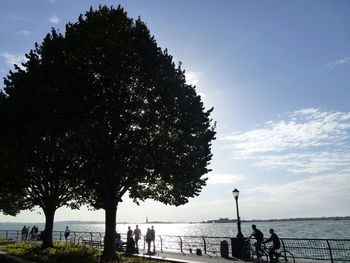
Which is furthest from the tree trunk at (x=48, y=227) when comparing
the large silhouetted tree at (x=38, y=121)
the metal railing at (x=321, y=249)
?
the metal railing at (x=321, y=249)

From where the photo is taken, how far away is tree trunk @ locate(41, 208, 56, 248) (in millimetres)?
29719

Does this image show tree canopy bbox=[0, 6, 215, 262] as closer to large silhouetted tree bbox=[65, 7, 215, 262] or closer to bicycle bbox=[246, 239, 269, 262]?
large silhouetted tree bbox=[65, 7, 215, 262]

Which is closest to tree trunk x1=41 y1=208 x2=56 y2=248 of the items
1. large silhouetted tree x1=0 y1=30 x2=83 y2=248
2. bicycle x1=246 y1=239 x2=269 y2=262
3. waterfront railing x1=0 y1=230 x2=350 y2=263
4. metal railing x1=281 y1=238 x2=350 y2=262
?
waterfront railing x1=0 y1=230 x2=350 y2=263

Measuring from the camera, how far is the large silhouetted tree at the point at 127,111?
20641mm

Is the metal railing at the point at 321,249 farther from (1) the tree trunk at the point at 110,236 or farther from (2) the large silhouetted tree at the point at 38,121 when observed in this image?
(2) the large silhouetted tree at the point at 38,121

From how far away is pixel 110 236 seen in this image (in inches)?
881

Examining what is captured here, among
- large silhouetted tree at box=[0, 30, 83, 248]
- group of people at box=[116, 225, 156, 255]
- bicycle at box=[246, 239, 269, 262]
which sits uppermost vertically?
large silhouetted tree at box=[0, 30, 83, 248]

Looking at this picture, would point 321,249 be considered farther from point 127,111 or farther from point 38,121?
point 38,121

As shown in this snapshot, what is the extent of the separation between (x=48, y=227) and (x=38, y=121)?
14391 millimetres

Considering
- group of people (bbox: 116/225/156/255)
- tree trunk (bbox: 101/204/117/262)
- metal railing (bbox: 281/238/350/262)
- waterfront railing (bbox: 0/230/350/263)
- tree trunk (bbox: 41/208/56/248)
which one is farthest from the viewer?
tree trunk (bbox: 41/208/56/248)

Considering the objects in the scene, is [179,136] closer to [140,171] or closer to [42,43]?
[140,171]

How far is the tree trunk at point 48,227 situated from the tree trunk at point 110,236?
9576 mm

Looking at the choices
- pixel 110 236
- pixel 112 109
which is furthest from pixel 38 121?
pixel 110 236

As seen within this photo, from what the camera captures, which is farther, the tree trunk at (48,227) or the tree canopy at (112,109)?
the tree trunk at (48,227)
